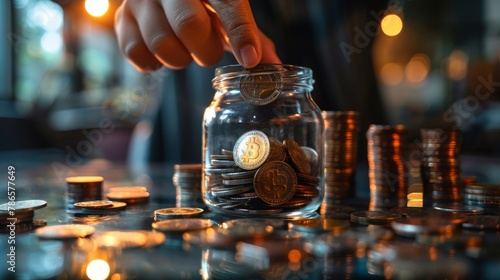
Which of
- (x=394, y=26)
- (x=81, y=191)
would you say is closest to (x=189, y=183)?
(x=81, y=191)

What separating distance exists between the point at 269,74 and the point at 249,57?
0.06m

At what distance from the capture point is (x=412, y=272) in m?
0.49

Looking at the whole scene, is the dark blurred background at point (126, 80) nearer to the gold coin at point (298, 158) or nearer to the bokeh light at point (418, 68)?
the bokeh light at point (418, 68)

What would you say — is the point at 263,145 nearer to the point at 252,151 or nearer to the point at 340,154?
the point at 252,151

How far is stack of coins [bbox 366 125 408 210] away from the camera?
3.79 feet

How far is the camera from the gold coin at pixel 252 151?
33.0 inches

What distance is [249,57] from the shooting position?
90 centimetres

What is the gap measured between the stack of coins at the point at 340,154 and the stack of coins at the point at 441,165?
0.17 m

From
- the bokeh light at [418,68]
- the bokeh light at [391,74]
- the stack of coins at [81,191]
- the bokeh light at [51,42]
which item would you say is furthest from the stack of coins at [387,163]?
the bokeh light at [391,74]

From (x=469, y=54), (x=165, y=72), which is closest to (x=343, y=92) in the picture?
(x=165, y=72)

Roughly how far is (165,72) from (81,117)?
12.2ft

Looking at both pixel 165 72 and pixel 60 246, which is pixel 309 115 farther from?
pixel 165 72

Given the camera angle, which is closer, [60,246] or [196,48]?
[60,246]

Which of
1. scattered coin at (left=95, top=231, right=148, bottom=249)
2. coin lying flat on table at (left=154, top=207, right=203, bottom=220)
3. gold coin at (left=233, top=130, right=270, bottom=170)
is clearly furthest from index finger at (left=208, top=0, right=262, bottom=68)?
scattered coin at (left=95, top=231, right=148, bottom=249)
